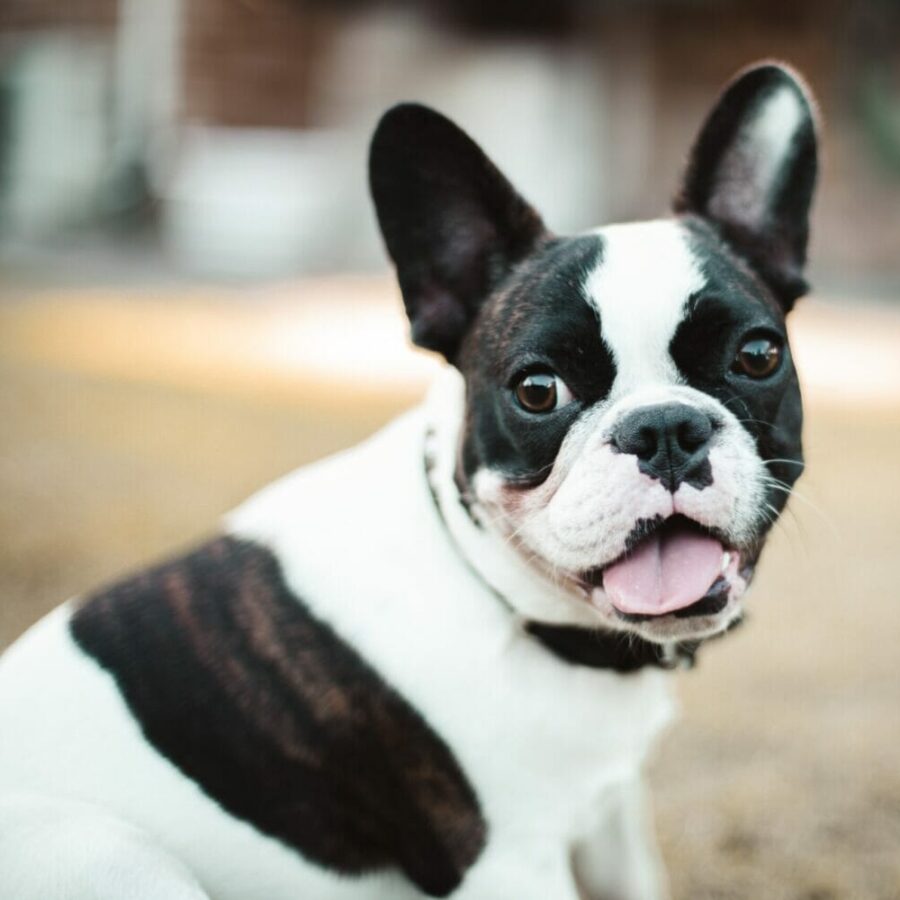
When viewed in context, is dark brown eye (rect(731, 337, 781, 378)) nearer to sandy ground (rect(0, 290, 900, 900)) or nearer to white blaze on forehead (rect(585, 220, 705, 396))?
white blaze on forehead (rect(585, 220, 705, 396))

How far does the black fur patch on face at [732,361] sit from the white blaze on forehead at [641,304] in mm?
23

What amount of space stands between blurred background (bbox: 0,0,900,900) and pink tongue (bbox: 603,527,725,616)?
948 mm

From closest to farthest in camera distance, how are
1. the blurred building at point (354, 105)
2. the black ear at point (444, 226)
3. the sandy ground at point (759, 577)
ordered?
1. the black ear at point (444, 226)
2. the sandy ground at point (759, 577)
3. the blurred building at point (354, 105)

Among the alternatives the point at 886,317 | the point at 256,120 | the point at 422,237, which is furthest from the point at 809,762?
the point at 256,120

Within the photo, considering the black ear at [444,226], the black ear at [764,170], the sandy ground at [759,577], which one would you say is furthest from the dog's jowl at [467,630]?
the sandy ground at [759,577]

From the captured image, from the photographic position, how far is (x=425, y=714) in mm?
2072

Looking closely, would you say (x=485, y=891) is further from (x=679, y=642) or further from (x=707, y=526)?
(x=707, y=526)

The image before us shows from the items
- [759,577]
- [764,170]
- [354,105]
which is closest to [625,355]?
[764,170]

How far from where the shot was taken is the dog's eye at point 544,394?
2113 mm

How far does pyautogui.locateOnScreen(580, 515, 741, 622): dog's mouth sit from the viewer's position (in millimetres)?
1975

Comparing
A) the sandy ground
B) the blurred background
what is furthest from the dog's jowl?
the blurred background

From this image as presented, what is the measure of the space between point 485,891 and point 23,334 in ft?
25.9

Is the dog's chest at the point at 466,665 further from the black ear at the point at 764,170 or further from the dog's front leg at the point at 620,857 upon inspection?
the black ear at the point at 764,170

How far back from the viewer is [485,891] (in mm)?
2066
